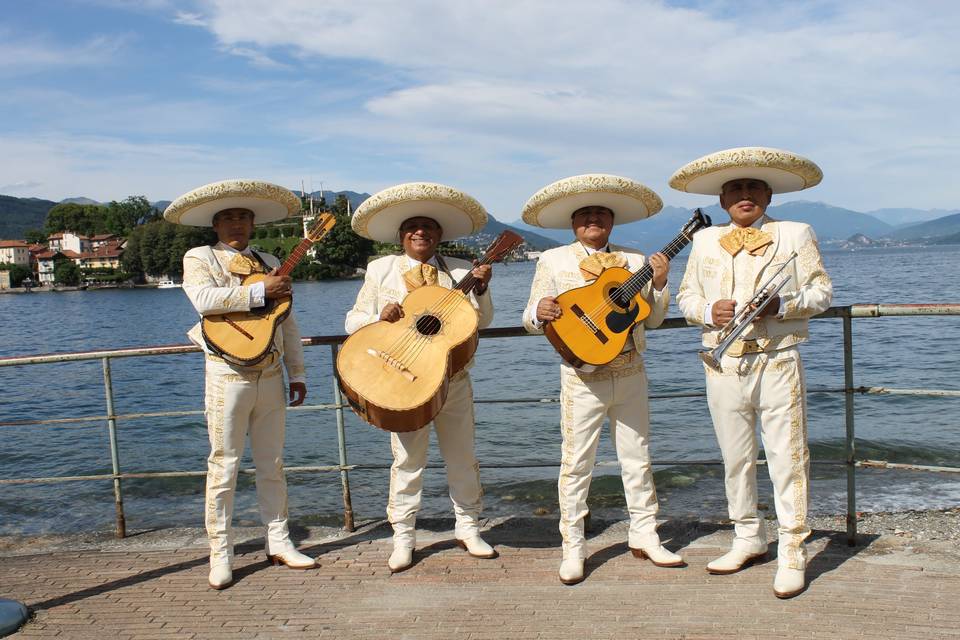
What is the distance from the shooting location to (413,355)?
12.4 ft

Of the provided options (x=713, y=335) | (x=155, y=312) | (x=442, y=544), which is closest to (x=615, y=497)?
(x=442, y=544)

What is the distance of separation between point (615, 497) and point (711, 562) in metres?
4.89

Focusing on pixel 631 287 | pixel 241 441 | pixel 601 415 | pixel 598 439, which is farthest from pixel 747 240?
pixel 241 441

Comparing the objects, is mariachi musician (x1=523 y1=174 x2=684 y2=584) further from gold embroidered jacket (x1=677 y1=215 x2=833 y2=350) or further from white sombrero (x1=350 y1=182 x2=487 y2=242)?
white sombrero (x1=350 y1=182 x2=487 y2=242)

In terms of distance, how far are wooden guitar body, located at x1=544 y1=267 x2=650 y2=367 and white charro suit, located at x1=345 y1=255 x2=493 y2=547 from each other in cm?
54

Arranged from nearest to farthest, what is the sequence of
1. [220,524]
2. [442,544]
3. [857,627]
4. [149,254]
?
[857,627]
[220,524]
[442,544]
[149,254]

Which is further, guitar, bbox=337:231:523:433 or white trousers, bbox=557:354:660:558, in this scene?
white trousers, bbox=557:354:660:558

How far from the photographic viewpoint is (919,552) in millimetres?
3910

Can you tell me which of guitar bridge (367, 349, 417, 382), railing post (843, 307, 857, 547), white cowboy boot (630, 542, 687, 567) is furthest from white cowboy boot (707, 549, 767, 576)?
guitar bridge (367, 349, 417, 382)

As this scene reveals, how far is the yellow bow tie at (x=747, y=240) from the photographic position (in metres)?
3.71

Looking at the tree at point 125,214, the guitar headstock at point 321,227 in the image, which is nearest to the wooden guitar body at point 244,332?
the guitar headstock at point 321,227

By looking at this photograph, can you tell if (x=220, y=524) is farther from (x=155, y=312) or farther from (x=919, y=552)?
(x=155, y=312)

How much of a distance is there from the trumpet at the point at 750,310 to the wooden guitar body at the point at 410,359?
1141 mm

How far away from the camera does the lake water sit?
8.51 m
